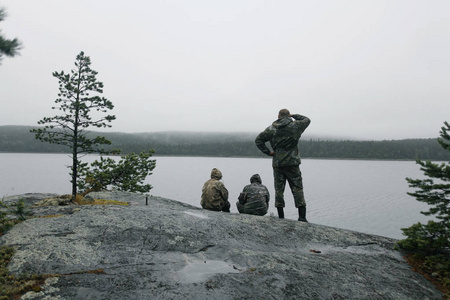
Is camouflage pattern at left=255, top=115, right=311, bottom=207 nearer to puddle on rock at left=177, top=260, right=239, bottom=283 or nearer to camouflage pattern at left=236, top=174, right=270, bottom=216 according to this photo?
camouflage pattern at left=236, top=174, right=270, bottom=216

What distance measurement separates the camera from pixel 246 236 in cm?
603

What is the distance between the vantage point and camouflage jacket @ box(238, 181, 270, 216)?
907 centimetres

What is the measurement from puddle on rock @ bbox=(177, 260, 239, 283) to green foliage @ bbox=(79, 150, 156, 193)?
933cm

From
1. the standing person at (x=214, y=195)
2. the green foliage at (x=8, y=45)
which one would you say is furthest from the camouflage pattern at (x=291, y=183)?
the green foliage at (x=8, y=45)

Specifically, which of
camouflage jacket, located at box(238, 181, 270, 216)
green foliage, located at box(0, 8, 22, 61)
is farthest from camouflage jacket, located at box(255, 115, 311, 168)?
green foliage, located at box(0, 8, 22, 61)

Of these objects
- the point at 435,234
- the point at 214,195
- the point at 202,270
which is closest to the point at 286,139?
the point at 214,195

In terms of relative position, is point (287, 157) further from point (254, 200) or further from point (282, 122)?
point (254, 200)

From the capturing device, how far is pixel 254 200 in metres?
9.14

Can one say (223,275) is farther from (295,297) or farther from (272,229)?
(272,229)

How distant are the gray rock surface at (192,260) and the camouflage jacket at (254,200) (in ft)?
7.50

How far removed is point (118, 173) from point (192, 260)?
33.3ft

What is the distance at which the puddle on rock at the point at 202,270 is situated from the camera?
4.05m

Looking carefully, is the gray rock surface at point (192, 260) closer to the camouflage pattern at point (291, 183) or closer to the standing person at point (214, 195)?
the camouflage pattern at point (291, 183)

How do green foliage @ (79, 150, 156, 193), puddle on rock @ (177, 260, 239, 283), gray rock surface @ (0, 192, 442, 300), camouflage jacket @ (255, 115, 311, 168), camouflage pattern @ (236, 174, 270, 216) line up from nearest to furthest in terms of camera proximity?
gray rock surface @ (0, 192, 442, 300) → puddle on rock @ (177, 260, 239, 283) → camouflage jacket @ (255, 115, 311, 168) → camouflage pattern @ (236, 174, 270, 216) → green foliage @ (79, 150, 156, 193)
